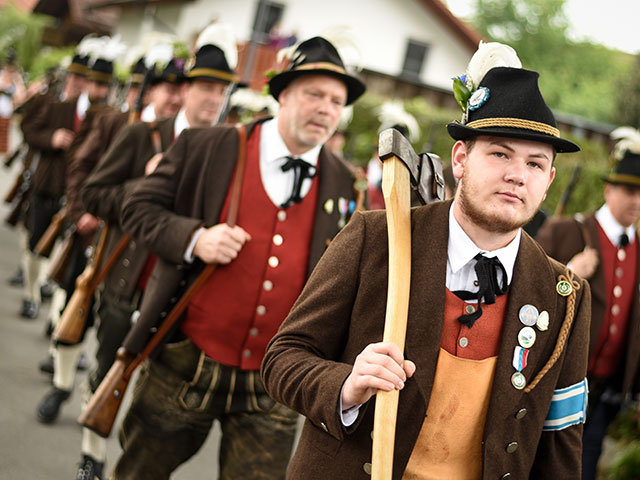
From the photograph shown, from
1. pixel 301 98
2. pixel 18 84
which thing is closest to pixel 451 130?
pixel 301 98

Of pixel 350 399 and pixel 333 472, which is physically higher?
pixel 350 399

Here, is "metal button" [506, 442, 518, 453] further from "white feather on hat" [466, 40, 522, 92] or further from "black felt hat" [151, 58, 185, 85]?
"black felt hat" [151, 58, 185, 85]

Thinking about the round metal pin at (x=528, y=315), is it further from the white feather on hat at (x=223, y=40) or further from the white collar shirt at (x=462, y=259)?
the white feather on hat at (x=223, y=40)

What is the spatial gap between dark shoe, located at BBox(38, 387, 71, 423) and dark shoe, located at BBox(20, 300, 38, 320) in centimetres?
258

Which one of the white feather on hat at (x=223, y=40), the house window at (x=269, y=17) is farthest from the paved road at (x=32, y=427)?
the house window at (x=269, y=17)

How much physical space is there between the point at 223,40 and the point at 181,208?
1852 millimetres

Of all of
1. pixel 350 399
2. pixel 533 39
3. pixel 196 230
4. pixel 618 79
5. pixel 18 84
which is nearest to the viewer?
pixel 350 399

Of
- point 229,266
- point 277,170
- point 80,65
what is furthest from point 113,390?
point 80,65

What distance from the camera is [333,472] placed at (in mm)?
2555

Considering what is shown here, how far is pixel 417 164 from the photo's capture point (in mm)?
2664

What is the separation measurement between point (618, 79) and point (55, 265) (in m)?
27.4

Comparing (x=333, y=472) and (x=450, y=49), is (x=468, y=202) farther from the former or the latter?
(x=450, y=49)

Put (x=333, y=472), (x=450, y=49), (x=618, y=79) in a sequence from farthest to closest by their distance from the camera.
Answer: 1. (x=450, y=49)
2. (x=618, y=79)
3. (x=333, y=472)

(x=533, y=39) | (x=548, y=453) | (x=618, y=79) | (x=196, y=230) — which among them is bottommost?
(x=548, y=453)
